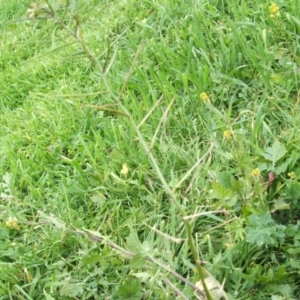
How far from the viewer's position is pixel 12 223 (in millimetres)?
2193

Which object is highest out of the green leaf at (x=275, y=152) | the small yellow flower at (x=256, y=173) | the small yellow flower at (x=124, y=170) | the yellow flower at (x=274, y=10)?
the yellow flower at (x=274, y=10)

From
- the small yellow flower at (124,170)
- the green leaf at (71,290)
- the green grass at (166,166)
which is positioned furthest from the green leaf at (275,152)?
the green leaf at (71,290)

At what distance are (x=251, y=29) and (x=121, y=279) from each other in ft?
4.40

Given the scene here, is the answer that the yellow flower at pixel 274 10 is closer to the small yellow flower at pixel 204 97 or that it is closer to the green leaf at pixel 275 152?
the small yellow flower at pixel 204 97

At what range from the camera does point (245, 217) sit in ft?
5.80

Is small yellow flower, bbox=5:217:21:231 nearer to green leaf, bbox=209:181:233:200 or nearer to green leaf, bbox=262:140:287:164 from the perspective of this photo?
green leaf, bbox=209:181:233:200

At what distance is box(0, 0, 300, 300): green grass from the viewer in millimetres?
1729

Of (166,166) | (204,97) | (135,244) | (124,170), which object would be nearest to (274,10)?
(204,97)

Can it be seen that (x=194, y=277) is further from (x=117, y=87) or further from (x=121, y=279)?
(x=117, y=87)

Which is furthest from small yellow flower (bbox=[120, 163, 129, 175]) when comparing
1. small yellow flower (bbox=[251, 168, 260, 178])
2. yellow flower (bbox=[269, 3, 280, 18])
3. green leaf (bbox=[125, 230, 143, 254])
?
yellow flower (bbox=[269, 3, 280, 18])

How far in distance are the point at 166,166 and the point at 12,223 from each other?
26.4 inches

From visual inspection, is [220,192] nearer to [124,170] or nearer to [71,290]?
[124,170]

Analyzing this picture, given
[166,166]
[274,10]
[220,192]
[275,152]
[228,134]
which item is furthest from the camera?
[274,10]

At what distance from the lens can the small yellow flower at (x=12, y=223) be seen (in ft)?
7.18
